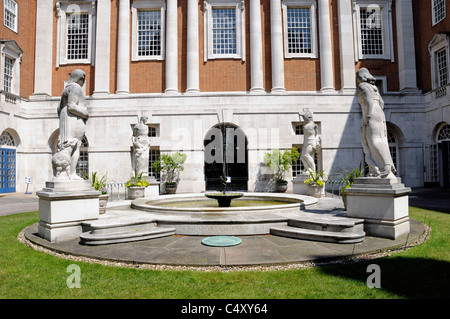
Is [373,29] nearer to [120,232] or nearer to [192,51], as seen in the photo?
[192,51]

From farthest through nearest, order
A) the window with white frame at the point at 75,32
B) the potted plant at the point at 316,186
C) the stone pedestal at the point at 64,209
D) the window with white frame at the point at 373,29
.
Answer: the window with white frame at the point at 373,29, the window with white frame at the point at 75,32, the potted plant at the point at 316,186, the stone pedestal at the point at 64,209

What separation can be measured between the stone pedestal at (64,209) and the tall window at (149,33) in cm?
1633

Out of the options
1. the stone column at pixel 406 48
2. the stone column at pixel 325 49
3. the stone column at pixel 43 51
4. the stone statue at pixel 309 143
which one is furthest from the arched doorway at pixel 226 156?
the stone column at pixel 406 48

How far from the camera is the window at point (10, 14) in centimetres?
→ 1958

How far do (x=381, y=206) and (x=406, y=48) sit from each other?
19075 mm

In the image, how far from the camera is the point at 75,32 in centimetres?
2136

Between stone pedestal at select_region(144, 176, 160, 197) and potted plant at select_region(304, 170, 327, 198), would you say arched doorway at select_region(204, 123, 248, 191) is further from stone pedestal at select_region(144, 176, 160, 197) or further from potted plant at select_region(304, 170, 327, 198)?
potted plant at select_region(304, 170, 327, 198)

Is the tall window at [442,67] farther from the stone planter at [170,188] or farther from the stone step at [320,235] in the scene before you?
the stone step at [320,235]

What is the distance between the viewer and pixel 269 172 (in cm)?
1866

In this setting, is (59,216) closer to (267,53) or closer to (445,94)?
(267,53)

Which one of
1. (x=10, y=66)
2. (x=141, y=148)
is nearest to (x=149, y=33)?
(x=10, y=66)
